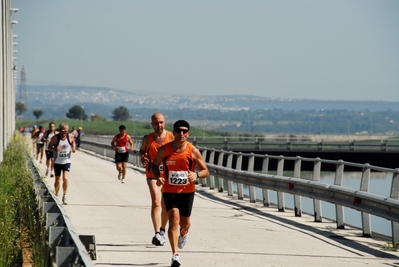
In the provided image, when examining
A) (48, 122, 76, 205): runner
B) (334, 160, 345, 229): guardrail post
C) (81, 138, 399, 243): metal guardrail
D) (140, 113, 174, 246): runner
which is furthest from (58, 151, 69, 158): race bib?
(140, 113, 174, 246): runner

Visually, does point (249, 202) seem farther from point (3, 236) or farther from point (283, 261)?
Result: point (3, 236)

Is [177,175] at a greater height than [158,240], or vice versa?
[177,175]

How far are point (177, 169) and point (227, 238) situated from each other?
3.87 metres

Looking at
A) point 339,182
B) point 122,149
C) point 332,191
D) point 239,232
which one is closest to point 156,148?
point 239,232

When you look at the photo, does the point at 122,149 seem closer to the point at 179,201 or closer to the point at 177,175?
the point at 179,201

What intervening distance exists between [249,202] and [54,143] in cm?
556

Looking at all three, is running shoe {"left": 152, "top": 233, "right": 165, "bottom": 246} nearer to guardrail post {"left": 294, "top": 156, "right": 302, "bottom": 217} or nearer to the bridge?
the bridge

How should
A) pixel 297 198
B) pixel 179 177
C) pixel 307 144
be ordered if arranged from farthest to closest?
pixel 307 144 → pixel 297 198 → pixel 179 177

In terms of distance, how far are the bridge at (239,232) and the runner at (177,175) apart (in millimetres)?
670

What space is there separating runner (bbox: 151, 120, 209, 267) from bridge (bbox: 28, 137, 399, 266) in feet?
2.20

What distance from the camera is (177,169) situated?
12.2 meters

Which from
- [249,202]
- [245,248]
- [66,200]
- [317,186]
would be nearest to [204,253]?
[245,248]

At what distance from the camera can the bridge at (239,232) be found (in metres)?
13.2

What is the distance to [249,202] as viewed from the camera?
81.9 feet
